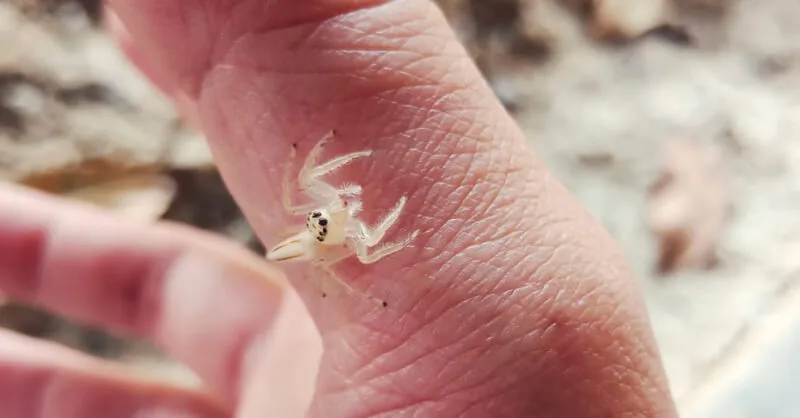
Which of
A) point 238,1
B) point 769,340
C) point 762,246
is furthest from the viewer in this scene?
point 762,246

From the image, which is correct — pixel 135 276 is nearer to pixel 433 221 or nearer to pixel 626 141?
pixel 433 221

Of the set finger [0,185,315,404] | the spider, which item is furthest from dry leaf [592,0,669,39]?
the spider

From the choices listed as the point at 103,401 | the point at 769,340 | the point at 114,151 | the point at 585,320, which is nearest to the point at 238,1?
the point at 585,320

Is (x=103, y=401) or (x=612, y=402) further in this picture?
(x=103, y=401)

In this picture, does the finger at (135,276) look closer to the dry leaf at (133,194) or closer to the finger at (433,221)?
the dry leaf at (133,194)

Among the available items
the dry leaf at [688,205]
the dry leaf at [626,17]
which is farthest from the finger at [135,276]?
the dry leaf at [626,17]

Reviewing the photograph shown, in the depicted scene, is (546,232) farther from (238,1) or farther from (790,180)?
(790,180)
